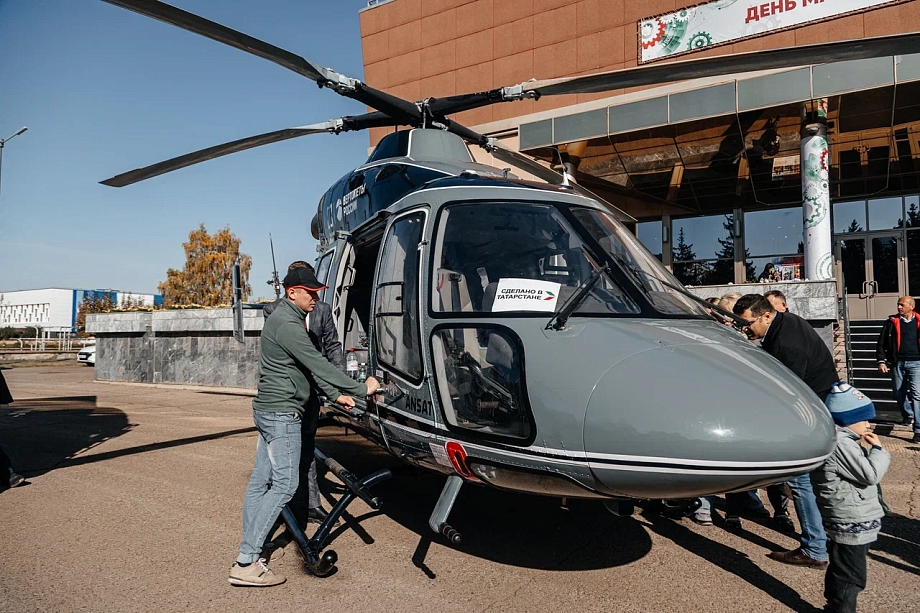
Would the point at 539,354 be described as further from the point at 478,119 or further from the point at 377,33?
the point at 377,33

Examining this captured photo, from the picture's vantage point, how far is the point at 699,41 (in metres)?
16.1

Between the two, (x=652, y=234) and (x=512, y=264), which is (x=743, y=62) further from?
(x=652, y=234)

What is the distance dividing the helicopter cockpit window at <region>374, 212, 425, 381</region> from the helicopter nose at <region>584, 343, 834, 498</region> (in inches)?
53.6

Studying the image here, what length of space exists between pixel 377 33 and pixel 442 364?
22080mm

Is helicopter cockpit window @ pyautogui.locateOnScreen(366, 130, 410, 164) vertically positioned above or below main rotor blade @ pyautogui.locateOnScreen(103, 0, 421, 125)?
below

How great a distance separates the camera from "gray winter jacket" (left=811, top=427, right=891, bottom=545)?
312 cm

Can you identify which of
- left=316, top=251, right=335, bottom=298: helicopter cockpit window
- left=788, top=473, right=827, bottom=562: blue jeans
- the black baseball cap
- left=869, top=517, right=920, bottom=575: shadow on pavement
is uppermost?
left=316, top=251, right=335, bottom=298: helicopter cockpit window

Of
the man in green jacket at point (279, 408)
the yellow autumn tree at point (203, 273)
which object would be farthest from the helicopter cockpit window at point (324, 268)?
the yellow autumn tree at point (203, 273)

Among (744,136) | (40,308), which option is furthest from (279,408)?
(40,308)

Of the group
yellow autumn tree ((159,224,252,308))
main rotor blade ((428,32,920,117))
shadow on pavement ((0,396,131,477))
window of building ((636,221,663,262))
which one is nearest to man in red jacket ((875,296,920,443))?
main rotor blade ((428,32,920,117))

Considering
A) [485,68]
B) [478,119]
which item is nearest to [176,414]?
[478,119]

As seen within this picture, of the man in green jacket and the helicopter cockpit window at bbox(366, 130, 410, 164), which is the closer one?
the man in green jacket

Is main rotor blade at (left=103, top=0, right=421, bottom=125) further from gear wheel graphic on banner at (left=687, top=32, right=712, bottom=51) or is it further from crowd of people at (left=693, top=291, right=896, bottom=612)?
gear wheel graphic on banner at (left=687, top=32, right=712, bottom=51)

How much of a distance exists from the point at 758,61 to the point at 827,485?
265 centimetres
